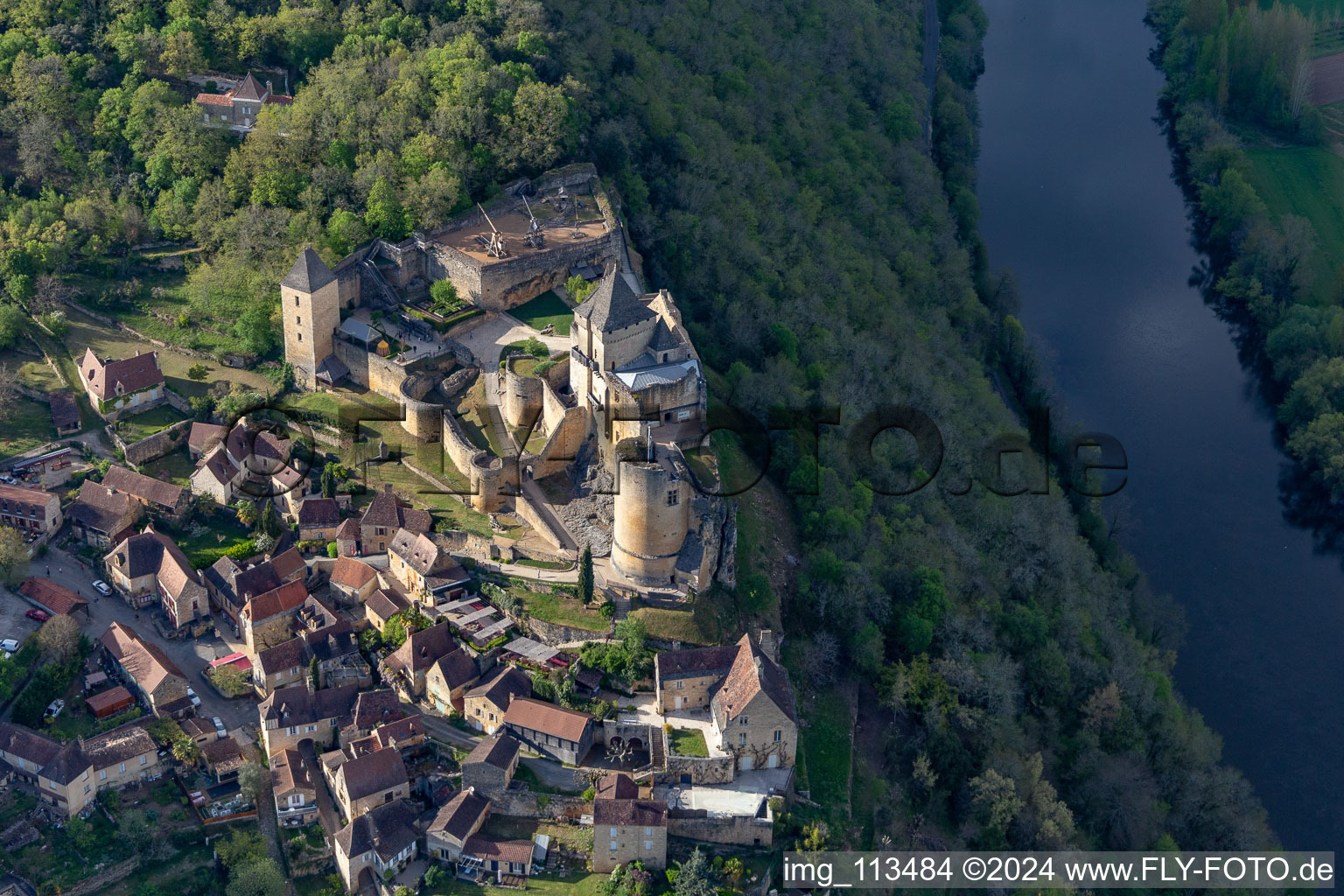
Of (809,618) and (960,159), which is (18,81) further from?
(960,159)

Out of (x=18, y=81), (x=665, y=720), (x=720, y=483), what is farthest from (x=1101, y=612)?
(x=18, y=81)

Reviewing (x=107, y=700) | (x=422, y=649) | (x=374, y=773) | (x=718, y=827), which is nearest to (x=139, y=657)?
(x=107, y=700)

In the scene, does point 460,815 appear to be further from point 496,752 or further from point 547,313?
point 547,313

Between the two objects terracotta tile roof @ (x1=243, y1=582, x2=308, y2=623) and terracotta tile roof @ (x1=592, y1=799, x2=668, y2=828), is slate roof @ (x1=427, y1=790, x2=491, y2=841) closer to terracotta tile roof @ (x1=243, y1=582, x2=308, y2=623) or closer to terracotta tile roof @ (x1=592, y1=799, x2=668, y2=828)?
terracotta tile roof @ (x1=592, y1=799, x2=668, y2=828)

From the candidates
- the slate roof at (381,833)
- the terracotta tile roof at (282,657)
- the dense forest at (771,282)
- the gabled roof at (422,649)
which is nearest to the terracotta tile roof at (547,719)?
the gabled roof at (422,649)

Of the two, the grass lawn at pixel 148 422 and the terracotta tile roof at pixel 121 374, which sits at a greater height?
the terracotta tile roof at pixel 121 374

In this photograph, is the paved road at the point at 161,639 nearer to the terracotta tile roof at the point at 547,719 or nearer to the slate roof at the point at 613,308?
the terracotta tile roof at the point at 547,719
